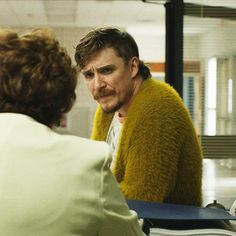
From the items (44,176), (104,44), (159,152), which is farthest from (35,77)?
(104,44)

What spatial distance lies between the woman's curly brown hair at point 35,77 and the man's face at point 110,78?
634 mm

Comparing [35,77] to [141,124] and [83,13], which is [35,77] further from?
[83,13]

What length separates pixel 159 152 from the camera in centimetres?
140

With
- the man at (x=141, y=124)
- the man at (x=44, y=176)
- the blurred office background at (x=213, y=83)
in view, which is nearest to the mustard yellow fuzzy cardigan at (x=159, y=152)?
the man at (x=141, y=124)

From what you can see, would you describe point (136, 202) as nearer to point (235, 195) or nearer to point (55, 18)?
point (235, 195)

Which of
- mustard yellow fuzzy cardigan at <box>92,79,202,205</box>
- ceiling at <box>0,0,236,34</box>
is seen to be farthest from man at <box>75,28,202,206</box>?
ceiling at <box>0,0,236,34</box>

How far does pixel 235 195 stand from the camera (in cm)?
330

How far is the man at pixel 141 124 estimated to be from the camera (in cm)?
140

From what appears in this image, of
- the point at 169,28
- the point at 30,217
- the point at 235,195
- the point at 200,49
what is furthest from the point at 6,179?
the point at 235,195

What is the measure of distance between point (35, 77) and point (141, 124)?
0.60 m

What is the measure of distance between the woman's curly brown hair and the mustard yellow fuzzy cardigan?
1.64 ft

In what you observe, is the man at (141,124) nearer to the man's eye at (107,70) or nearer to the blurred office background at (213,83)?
the man's eye at (107,70)

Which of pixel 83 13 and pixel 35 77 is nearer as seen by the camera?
pixel 35 77

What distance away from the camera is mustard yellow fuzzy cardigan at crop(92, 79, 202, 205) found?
139 cm
